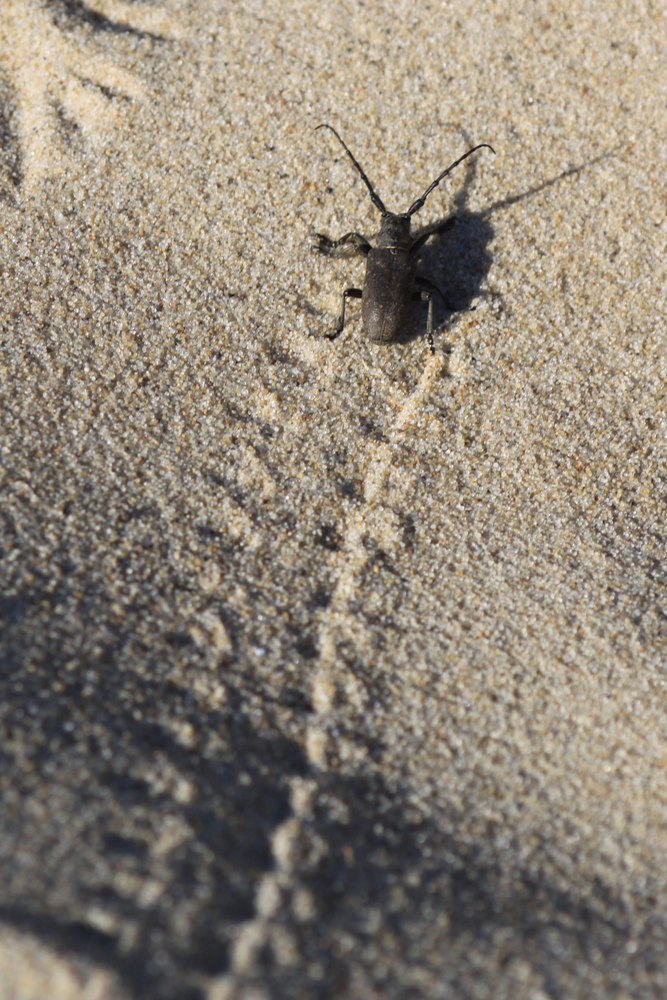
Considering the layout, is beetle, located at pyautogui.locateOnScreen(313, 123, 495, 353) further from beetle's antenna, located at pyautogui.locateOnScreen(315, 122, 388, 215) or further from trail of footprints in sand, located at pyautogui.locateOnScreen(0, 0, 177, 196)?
trail of footprints in sand, located at pyautogui.locateOnScreen(0, 0, 177, 196)

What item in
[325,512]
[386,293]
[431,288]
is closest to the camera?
[325,512]

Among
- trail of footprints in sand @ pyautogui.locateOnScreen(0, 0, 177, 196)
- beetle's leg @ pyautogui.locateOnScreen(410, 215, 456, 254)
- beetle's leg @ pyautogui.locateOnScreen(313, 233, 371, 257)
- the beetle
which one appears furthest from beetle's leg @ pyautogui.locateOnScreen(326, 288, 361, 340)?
trail of footprints in sand @ pyautogui.locateOnScreen(0, 0, 177, 196)

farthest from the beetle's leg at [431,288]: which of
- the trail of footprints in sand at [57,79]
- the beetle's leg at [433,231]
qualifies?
the trail of footprints in sand at [57,79]

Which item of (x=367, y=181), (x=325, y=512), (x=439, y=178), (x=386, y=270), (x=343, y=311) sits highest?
(x=439, y=178)

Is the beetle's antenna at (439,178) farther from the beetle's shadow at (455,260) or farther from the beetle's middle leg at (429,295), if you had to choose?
the beetle's middle leg at (429,295)

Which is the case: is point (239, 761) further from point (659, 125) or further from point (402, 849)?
point (659, 125)

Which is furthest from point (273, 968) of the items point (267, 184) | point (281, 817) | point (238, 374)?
point (267, 184)

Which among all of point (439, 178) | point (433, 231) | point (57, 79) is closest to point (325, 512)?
point (433, 231)

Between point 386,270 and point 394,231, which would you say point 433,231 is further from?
point 386,270
